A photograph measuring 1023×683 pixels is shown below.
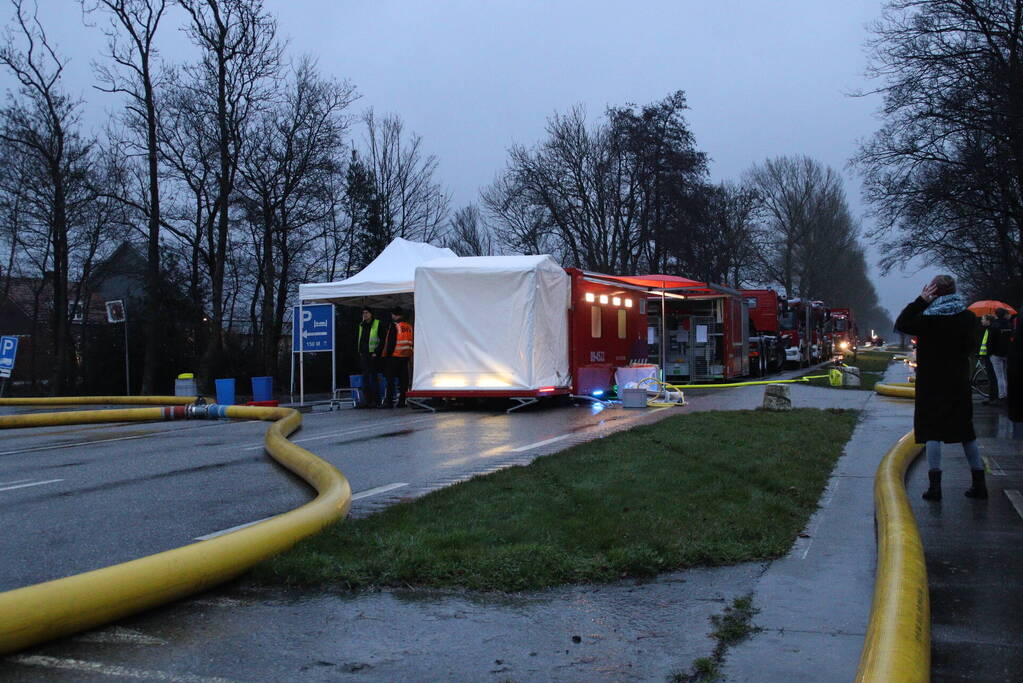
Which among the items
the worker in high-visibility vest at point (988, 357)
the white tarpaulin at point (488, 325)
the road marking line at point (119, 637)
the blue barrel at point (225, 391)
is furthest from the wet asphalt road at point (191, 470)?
the worker in high-visibility vest at point (988, 357)

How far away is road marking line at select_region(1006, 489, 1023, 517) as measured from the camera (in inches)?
277

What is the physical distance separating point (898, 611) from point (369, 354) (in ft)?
52.6

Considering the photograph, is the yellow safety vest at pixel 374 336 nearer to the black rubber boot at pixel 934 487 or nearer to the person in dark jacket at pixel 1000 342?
the person in dark jacket at pixel 1000 342

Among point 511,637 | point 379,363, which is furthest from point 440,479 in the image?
point 379,363

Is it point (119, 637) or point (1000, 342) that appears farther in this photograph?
point (1000, 342)

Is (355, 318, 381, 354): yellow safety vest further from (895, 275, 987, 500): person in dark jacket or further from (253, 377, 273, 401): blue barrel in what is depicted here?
(895, 275, 987, 500): person in dark jacket

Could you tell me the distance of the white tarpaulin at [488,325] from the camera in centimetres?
1688

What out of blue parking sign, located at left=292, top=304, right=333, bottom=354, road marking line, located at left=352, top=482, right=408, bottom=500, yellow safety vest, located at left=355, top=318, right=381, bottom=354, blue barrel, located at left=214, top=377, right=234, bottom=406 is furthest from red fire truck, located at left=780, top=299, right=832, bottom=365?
road marking line, located at left=352, top=482, right=408, bottom=500

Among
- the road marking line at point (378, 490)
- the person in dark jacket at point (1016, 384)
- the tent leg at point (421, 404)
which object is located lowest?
the road marking line at point (378, 490)

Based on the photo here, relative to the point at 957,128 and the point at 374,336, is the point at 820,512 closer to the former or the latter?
the point at 374,336

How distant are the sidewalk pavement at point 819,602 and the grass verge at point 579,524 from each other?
0.68 feet

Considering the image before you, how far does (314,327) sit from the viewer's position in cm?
2045

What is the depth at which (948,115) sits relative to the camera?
26344 mm

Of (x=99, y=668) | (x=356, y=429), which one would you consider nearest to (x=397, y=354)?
(x=356, y=429)
